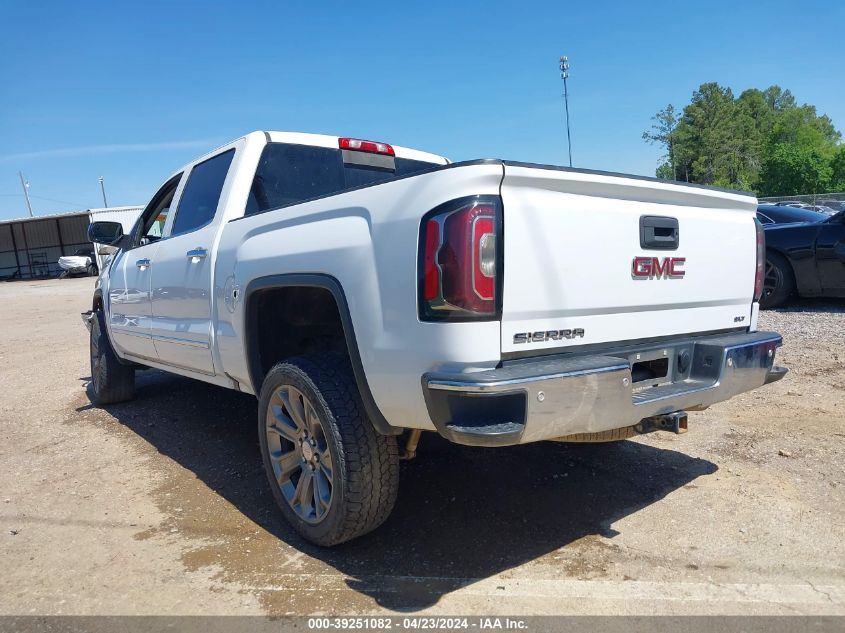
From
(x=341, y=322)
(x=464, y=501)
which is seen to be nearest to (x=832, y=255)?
(x=464, y=501)

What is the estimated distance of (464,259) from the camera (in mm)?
2383

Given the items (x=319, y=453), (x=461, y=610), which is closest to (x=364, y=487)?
(x=319, y=453)

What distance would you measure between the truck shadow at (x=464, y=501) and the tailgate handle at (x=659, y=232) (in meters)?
1.42

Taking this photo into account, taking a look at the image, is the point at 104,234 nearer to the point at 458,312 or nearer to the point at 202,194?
the point at 202,194

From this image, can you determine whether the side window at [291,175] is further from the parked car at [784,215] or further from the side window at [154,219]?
the parked car at [784,215]

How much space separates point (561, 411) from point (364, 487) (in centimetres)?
96

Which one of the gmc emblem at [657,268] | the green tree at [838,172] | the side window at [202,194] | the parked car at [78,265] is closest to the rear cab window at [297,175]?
the side window at [202,194]

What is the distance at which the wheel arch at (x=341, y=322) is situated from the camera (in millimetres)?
2752

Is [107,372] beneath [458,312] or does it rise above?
beneath

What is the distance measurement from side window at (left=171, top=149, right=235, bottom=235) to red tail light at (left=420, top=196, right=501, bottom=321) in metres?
2.21

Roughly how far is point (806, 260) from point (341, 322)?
750 cm

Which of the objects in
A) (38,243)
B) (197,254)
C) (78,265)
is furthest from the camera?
(38,243)

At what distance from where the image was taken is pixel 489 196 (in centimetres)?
242

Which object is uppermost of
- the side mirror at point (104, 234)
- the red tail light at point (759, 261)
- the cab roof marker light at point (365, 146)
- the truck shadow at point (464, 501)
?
the cab roof marker light at point (365, 146)
